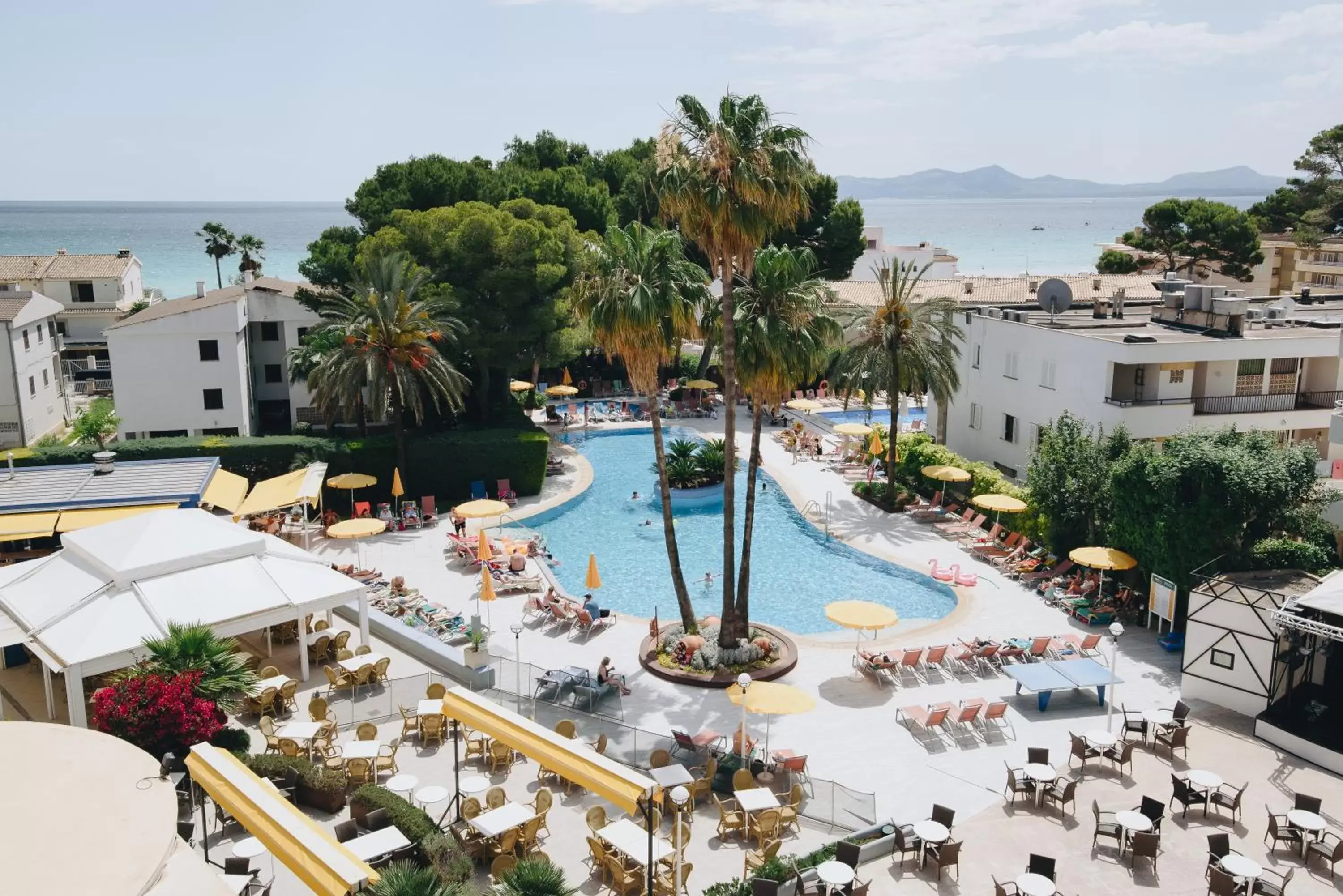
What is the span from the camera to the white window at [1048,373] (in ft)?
112

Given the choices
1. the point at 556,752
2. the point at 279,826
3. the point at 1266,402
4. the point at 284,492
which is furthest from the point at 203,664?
the point at 1266,402

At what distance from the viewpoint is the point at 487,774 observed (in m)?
18.0

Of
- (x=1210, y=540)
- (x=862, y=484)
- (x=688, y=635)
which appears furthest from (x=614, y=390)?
(x=1210, y=540)

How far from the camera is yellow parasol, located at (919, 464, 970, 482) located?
110ft

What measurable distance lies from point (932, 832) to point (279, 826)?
365 inches

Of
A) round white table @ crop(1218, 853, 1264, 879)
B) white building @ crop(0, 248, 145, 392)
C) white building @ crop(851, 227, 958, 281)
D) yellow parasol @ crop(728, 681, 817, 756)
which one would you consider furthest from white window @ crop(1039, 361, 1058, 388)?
white building @ crop(0, 248, 145, 392)

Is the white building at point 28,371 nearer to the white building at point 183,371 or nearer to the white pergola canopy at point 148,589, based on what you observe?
the white building at point 183,371

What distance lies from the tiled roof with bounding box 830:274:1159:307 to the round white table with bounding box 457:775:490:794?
4319cm

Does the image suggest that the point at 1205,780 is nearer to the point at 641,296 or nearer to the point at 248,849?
the point at 641,296

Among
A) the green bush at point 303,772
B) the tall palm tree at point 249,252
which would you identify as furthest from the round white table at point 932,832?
the tall palm tree at point 249,252

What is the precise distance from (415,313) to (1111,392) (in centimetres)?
2315

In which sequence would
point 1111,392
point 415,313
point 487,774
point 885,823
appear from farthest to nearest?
point 415,313 → point 1111,392 → point 487,774 → point 885,823

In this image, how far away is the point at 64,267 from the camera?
230 ft

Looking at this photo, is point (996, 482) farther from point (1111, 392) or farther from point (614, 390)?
point (614, 390)
